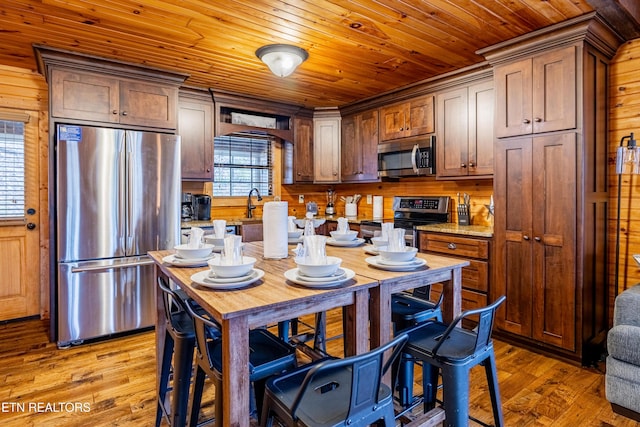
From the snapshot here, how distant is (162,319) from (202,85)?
267 cm

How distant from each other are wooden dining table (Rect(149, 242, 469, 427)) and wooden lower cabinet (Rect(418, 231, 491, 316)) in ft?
4.46

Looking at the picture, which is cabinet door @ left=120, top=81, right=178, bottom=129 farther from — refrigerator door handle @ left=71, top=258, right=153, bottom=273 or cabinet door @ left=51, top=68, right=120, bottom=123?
refrigerator door handle @ left=71, top=258, right=153, bottom=273

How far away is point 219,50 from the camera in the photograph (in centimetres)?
296

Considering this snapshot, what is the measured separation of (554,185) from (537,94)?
66 centimetres

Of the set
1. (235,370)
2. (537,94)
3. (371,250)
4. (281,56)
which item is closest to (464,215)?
(537,94)

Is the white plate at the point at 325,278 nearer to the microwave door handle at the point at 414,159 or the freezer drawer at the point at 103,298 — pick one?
the freezer drawer at the point at 103,298

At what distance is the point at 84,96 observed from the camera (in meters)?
3.12

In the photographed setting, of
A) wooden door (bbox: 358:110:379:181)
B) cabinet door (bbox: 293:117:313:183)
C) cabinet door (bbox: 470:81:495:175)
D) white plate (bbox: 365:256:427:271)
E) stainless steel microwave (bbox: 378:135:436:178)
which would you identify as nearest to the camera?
white plate (bbox: 365:256:427:271)

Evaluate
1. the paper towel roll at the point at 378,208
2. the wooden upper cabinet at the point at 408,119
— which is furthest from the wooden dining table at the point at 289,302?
the paper towel roll at the point at 378,208

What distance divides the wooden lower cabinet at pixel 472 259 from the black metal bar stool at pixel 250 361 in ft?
6.90

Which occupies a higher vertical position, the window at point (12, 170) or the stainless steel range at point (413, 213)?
the window at point (12, 170)

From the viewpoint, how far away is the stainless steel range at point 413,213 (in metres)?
3.87

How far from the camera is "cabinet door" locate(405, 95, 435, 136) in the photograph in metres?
3.76

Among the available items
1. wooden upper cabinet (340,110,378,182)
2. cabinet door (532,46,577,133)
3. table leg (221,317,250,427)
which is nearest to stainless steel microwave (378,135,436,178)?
wooden upper cabinet (340,110,378,182)
